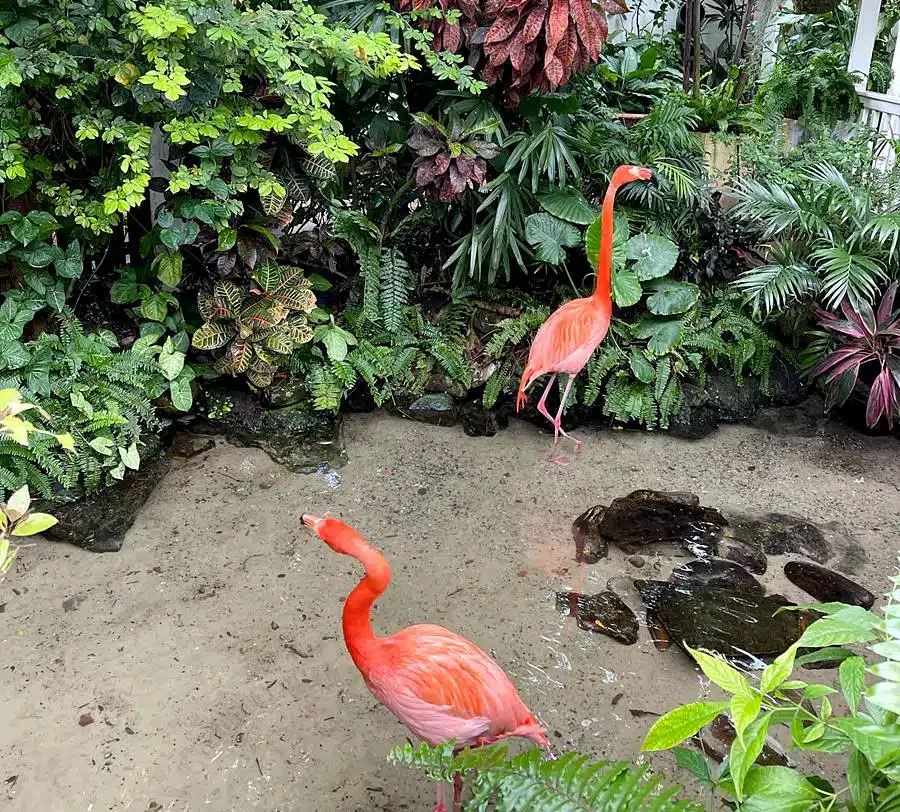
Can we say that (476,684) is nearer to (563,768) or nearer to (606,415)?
(563,768)

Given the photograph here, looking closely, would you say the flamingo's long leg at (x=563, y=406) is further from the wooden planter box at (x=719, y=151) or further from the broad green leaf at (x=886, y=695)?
the broad green leaf at (x=886, y=695)

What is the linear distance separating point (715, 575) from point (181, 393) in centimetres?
267

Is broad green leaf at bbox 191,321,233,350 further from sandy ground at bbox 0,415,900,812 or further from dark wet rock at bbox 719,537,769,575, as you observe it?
dark wet rock at bbox 719,537,769,575

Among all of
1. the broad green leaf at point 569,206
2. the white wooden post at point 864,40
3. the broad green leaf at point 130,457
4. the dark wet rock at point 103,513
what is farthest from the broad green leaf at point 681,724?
the white wooden post at point 864,40

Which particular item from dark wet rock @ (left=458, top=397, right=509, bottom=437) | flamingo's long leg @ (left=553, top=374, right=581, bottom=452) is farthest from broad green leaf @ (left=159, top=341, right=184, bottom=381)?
flamingo's long leg @ (left=553, top=374, right=581, bottom=452)

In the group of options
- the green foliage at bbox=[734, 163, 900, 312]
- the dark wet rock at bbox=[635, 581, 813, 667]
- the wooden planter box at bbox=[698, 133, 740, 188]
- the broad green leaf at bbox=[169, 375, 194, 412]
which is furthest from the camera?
the wooden planter box at bbox=[698, 133, 740, 188]

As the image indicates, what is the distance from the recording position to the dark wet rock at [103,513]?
3303 millimetres

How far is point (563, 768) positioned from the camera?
151 centimetres

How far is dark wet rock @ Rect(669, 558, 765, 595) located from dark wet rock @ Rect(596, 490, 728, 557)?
8 centimetres

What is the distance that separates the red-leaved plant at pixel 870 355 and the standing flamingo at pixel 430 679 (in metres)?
2.86

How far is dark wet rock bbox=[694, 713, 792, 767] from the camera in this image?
236 centimetres

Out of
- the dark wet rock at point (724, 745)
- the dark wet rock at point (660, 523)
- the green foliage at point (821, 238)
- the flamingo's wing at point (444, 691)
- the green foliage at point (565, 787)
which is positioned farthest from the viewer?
the green foliage at point (821, 238)

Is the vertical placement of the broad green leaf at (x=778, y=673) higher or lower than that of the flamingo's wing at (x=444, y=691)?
higher

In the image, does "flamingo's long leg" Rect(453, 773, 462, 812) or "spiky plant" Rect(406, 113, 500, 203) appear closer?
"flamingo's long leg" Rect(453, 773, 462, 812)
